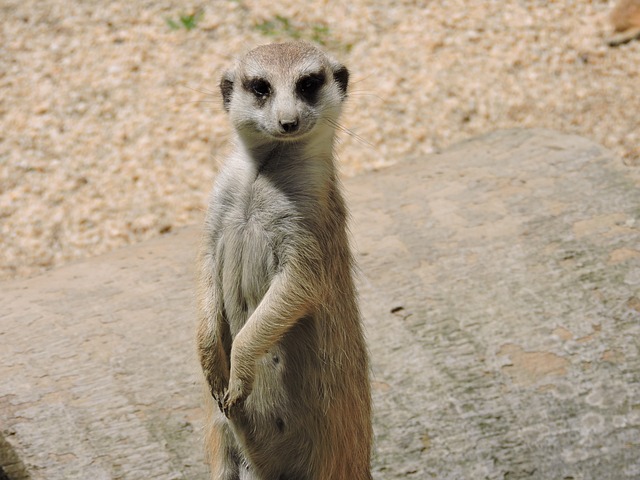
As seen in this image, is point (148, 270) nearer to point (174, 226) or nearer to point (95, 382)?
point (95, 382)

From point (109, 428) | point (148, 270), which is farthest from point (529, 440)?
point (148, 270)

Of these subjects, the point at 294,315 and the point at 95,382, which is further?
the point at 95,382

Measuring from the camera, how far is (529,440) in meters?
2.74

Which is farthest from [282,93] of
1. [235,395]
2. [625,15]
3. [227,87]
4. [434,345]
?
[625,15]

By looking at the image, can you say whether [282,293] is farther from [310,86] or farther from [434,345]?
[434,345]

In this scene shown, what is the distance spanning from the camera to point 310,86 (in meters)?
2.31

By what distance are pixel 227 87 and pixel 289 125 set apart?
37 centimetres

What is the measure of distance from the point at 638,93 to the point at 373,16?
1.86 m

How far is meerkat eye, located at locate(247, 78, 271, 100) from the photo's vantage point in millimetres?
2273

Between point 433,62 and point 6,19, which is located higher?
point 6,19

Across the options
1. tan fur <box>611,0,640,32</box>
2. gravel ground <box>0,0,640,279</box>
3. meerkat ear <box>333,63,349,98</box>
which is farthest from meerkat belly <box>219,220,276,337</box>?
tan fur <box>611,0,640,32</box>

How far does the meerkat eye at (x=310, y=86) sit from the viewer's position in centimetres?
228

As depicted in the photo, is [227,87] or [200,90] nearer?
[227,87]

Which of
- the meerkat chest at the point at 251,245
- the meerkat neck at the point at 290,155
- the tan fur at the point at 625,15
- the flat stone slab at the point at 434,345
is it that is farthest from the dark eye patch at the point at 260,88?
the tan fur at the point at 625,15
